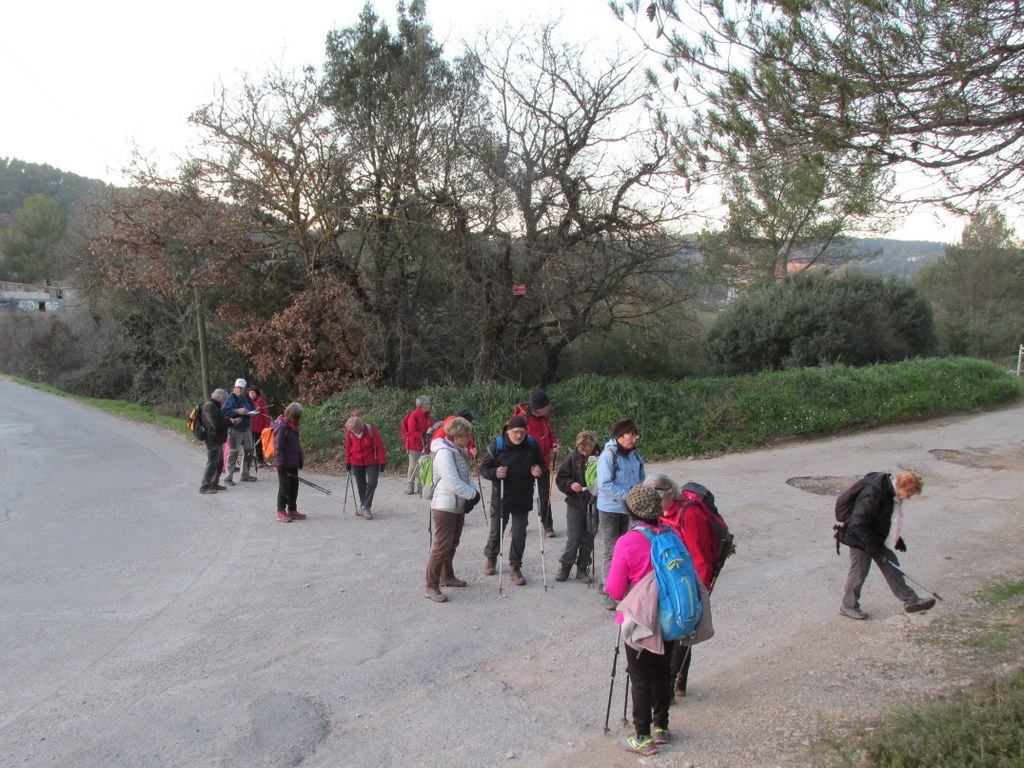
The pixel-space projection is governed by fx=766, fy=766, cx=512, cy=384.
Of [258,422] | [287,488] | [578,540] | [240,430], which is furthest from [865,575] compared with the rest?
[258,422]

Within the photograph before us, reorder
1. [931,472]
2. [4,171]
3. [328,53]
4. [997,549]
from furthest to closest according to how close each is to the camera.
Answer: [4,171], [328,53], [931,472], [997,549]

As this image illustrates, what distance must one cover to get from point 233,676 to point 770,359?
61.5ft

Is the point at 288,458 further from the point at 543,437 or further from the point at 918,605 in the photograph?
the point at 918,605

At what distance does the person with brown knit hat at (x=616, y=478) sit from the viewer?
6820 millimetres

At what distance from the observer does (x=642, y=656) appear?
4379 millimetres

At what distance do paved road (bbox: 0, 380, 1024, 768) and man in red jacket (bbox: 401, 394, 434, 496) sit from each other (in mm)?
348

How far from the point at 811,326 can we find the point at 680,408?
788 centimetres

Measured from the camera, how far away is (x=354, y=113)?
58.2 feet

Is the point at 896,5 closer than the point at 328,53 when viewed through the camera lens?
Yes

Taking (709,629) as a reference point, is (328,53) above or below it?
above

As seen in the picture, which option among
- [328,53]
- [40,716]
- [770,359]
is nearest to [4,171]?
A: [328,53]

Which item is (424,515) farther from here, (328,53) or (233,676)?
(328,53)

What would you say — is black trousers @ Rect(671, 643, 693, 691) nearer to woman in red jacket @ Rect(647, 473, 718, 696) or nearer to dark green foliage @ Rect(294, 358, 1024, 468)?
woman in red jacket @ Rect(647, 473, 718, 696)

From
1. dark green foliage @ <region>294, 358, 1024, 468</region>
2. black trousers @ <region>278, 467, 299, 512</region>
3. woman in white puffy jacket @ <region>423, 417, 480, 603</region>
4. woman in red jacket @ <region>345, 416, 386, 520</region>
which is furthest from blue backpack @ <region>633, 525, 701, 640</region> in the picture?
dark green foliage @ <region>294, 358, 1024, 468</region>
